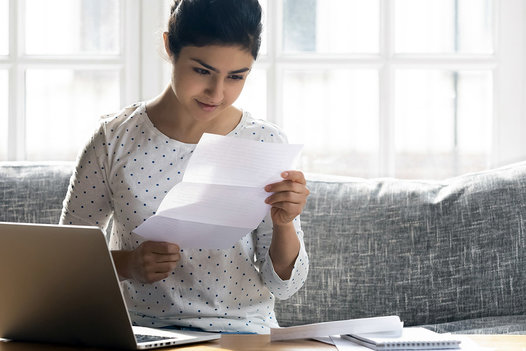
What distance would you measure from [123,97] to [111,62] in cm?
12

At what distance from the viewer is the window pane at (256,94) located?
243cm

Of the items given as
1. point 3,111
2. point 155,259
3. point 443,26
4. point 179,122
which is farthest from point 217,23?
point 3,111

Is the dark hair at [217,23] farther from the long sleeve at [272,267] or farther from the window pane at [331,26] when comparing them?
the window pane at [331,26]

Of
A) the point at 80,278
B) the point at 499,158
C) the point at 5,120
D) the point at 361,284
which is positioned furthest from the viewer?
Result: the point at 5,120

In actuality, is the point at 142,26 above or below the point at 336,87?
above

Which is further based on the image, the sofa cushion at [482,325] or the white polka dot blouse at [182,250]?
the sofa cushion at [482,325]

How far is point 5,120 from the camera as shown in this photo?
251cm

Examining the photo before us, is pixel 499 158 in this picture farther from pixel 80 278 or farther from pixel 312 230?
pixel 80 278

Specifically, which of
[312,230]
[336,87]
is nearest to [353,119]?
[336,87]

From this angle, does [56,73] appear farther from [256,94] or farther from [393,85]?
[393,85]

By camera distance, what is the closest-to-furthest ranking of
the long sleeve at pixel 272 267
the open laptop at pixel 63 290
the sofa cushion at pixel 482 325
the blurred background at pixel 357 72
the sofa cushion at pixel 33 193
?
the open laptop at pixel 63 290, the long sleeve at pixel 272 267, the sofa cushion at pixel 482 325, the sofa cushion at pixel 33 193, the blurred background at pixel 357 72

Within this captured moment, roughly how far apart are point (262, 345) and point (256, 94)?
1.44m

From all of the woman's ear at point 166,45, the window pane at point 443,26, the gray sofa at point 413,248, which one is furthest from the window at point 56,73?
the woman's ear at point 166,45

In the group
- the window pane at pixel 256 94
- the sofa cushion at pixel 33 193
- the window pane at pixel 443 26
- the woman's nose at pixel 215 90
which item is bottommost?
the sofa cushion at pixel 33 193
